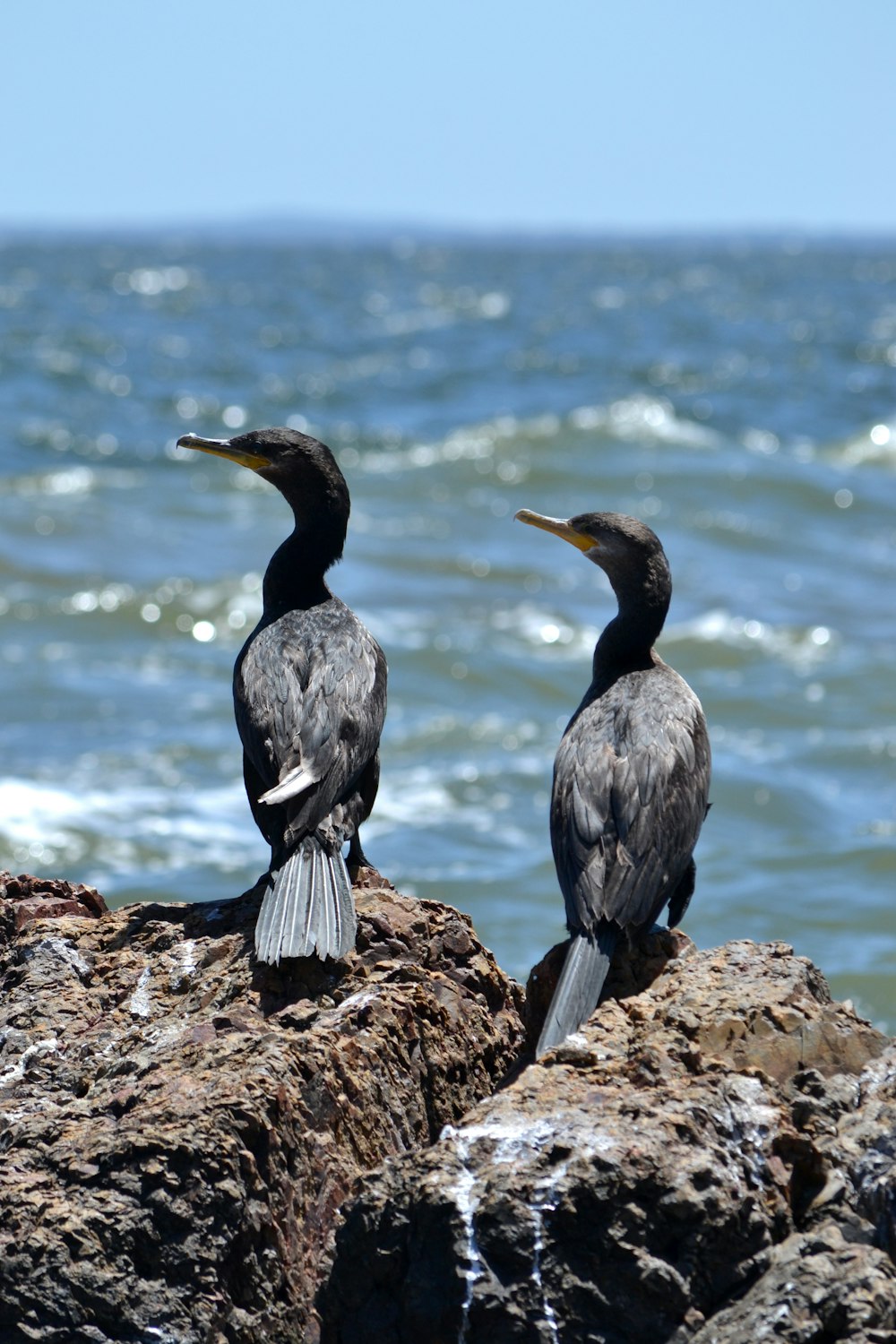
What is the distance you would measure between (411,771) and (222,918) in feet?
20.9

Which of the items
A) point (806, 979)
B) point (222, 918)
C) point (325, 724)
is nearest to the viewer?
point (806, 979)

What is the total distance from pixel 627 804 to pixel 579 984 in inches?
24.7

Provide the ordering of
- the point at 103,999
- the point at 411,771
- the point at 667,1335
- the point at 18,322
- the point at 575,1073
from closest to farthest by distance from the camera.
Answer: the point at 667,1335 → the point at 575,1073 → the point at 103,999 → the point at 411,771 → the point at 18,322

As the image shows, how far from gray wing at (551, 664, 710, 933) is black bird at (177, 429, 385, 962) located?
1.81 feet

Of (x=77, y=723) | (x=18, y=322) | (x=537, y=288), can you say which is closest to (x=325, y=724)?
(x=77, y=723)

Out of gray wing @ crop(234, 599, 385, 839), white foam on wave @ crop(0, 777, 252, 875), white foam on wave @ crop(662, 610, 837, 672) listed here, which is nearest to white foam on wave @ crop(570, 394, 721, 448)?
white foam on wave @ crop(662, 610, 837, 672)

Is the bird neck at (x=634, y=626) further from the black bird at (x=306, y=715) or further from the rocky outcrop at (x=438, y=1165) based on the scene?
the rocky outcrop at (x=438, y=1165)

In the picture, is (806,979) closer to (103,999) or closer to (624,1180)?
(624,1180)

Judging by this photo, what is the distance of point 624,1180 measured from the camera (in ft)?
10.4

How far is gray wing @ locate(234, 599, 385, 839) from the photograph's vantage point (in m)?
4.63

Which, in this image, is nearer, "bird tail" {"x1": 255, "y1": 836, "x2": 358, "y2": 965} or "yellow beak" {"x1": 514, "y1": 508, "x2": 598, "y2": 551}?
"bird tail" {"x1": 255, "y1": 836, "x2": 358, "y2": 965}

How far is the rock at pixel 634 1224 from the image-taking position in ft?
10.2

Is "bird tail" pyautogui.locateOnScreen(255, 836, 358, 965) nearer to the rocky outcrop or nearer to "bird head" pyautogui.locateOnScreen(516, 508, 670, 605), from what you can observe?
the rocky outcrop

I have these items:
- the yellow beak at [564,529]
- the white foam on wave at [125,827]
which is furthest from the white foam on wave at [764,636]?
the yellow beak at [564,529]
